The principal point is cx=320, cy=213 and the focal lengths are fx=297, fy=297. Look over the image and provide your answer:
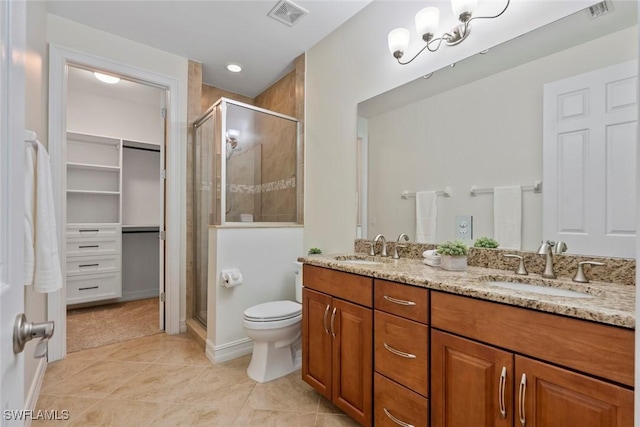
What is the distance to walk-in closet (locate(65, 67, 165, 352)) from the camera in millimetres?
3381

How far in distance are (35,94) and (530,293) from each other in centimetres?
285

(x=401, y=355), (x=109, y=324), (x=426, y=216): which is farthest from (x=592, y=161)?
(x=109, y=324)

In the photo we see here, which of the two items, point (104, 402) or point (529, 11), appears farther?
point (104, 402)

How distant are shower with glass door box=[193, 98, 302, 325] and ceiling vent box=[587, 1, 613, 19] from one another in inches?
86.5

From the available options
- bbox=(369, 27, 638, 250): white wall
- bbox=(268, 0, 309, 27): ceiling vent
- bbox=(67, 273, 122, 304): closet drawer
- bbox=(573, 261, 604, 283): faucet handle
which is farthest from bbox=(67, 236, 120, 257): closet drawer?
bbox=(573, 261, 604, 283): faucet handle

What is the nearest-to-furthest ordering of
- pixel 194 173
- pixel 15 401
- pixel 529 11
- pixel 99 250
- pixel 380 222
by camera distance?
pixel 15 401
pixel 529 11
pixel 380 222
pixel 194 173
pixel 99 250

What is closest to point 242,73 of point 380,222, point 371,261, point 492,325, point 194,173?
point 194,173

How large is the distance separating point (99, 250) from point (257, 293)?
7.66ft

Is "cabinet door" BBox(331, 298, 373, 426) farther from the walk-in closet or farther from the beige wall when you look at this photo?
the walk-in closet

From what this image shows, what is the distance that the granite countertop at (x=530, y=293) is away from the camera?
837mm

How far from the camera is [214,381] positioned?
2.05 m

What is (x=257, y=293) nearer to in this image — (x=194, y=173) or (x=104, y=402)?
(x=104, y=402)

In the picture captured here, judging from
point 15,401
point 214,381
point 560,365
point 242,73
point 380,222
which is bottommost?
point 214,381

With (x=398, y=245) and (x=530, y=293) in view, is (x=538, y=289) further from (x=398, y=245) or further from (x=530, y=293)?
(x=398, y=245)
